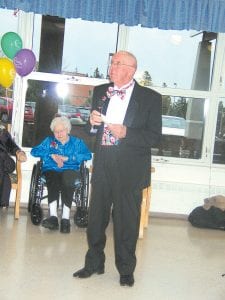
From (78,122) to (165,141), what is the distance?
0.98 metres

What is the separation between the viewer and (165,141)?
5020mm

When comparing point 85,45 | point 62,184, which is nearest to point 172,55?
point 85,45

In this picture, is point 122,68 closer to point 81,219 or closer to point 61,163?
point 61,163

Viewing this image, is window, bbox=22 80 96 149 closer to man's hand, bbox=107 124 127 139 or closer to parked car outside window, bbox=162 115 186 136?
parked car outside window, bbox=162 115 186 136

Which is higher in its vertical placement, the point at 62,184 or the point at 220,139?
the point at 220,139

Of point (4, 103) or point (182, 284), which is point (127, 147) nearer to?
point (182, 284)

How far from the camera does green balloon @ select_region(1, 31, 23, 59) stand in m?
4.30

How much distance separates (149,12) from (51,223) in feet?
7.22

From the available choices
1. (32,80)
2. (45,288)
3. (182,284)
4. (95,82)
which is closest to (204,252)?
(182,284)

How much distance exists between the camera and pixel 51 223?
12.8 ft

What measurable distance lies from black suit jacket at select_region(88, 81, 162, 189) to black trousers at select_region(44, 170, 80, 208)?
1.35 m

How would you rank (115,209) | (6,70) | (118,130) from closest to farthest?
(118,130)
(115,209)
(6,70)

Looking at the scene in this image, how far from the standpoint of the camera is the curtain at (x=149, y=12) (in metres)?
4.34

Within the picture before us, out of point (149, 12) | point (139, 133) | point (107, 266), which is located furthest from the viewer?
point (149, 12)
